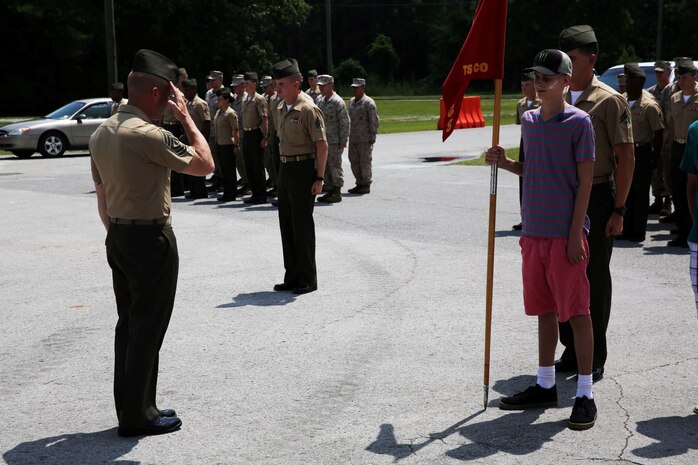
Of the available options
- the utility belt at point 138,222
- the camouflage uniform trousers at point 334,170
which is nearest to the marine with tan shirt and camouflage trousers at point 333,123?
the camouflage uniform trousers at point 334,170

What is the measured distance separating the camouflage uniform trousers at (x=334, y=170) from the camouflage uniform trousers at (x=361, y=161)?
814 mm

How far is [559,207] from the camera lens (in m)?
5.53

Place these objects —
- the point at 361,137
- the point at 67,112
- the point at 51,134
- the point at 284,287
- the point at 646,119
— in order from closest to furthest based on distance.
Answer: the point at 284,287 → the point at 646,119 → the point at 361,137 → the point at 51,134 → the point at 67,112

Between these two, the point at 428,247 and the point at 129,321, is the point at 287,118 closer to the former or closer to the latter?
the point at 428,247

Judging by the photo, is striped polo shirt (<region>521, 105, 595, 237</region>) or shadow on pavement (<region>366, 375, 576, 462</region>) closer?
shadow on pavement (<region>366, 375, 576, 462</region>)

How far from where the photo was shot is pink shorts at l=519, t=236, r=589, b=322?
18.1 ft

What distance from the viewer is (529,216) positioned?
5.63m

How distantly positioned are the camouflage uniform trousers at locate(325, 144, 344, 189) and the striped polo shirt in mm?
10857

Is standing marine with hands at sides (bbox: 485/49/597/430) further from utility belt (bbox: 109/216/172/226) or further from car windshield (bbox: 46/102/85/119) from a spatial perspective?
car windshield (bbox: 46/102/85/119)

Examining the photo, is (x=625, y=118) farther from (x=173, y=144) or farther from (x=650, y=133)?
(x=650, y=133)

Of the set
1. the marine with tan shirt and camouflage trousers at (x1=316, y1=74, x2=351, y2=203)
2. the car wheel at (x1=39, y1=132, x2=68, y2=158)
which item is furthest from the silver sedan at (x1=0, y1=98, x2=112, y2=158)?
the marine with tan shirt and camouflage trousers at (x1=316, y1=74, x2=351, y2=203)

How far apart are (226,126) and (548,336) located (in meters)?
12.4

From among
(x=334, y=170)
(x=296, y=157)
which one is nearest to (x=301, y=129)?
(x=296, y=157)

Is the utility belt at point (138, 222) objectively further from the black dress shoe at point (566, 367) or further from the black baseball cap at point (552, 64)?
the black dress shoe at point (566, 367)
